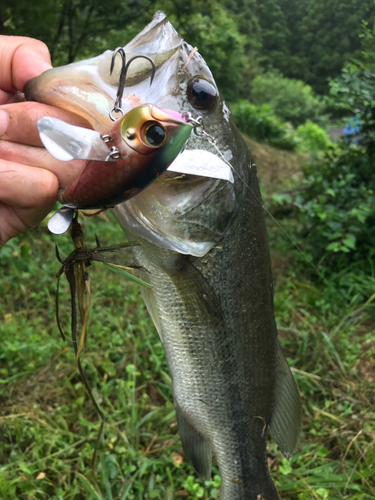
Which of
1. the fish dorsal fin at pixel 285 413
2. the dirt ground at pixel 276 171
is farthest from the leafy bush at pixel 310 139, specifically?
Answer: the fish dorsal fin at pixel 285 413

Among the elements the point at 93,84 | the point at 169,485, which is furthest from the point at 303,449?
the point at 93,84

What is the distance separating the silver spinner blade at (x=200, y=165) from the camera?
84cm

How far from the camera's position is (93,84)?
82 centimetres

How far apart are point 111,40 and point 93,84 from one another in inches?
211

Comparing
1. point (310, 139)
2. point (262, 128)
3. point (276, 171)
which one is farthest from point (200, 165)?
point (310, 139)

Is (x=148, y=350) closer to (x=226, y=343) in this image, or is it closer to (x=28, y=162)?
(x=226, y=343)

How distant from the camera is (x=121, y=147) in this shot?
674 millimetres

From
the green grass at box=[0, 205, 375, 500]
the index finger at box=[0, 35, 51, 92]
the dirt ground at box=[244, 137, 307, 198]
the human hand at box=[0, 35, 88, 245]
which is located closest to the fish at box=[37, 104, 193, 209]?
the human hand at box=[0, 35, 88, 245]

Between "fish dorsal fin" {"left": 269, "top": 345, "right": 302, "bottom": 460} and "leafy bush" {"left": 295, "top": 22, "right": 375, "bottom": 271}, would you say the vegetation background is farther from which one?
"fish dorsal fin" {"left": 269, "top": 345, "right": 302, "bottom": 460}

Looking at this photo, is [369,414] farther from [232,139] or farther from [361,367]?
[232,139]

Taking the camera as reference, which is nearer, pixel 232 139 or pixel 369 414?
pixel 232 139

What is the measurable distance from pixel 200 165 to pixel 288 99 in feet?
88.4

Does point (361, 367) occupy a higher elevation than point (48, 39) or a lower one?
lower

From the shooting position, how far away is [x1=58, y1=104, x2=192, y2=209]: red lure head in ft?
2.17
